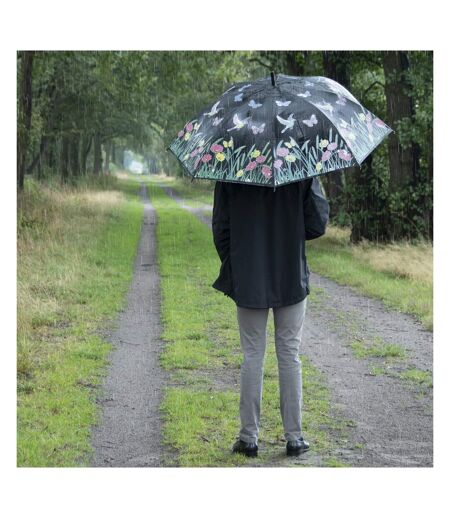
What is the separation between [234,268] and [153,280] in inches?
319

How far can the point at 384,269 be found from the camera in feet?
44.8

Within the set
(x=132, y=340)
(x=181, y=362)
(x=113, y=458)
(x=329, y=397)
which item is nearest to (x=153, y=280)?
(x=132, y=340)

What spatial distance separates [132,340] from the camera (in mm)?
8383

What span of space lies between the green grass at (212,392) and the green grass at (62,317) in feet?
2.30

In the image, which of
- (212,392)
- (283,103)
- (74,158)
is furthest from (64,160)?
(283,103)

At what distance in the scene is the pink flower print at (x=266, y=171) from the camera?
4.35 metres

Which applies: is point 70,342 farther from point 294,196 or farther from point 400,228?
point 400,228

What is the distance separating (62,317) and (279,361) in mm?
5247

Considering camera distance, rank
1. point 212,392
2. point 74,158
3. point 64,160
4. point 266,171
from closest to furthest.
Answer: point 266,171
point 212,392
point 64,160
point 74,158

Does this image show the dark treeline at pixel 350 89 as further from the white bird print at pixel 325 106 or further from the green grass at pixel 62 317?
the white bird print at pixel 325 106

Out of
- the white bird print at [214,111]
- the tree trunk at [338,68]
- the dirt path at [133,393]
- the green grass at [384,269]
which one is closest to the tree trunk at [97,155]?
the tree trunk at [338,68]

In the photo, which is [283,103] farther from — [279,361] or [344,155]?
[279,361]

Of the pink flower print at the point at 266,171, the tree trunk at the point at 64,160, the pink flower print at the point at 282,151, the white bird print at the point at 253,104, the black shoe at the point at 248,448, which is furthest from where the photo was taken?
the tree trunk at the point at 64,160

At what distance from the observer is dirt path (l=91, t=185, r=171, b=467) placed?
5086mm
